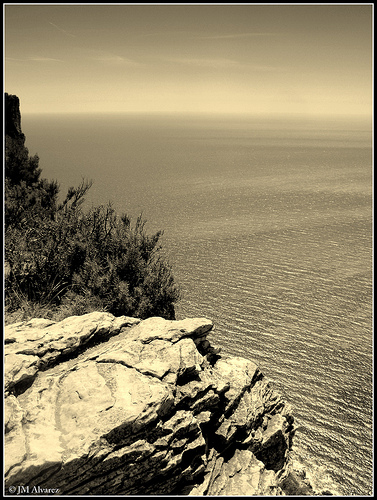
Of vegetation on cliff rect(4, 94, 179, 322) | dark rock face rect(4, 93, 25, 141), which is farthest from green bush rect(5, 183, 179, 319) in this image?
dark rock face rect(4, 93, 25, 141)

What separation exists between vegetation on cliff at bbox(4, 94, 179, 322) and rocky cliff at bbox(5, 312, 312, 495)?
546 centimetres

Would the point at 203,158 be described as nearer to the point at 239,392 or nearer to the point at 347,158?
the point at 347,158

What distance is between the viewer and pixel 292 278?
2995cm

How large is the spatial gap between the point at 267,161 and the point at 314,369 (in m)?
81.5

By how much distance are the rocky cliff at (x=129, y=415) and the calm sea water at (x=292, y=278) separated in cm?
492

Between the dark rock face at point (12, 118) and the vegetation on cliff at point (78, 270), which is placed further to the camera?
the dark rock face at point (12, 118)

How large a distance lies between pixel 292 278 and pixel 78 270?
59.1 feet

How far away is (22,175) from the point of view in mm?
27766

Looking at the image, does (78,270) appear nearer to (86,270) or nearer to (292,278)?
(86,270)

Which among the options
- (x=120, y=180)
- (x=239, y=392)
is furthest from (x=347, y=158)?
(x=239, y=392)

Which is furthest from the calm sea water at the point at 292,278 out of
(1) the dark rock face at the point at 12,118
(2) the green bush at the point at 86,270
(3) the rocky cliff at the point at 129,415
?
(1) the dark rock face at the point at 12,118

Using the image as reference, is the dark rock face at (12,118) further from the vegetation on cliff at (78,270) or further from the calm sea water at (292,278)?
the calm sea water at (292,278)

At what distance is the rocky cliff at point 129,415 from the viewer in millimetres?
6711

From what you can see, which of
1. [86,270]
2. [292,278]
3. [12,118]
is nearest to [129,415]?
[86,270]
